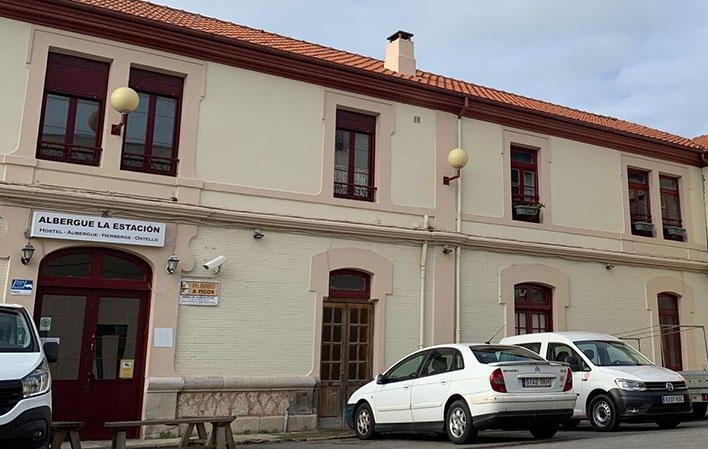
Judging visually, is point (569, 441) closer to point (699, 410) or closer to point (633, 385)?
point (633, 385)

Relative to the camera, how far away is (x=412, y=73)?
17.4 metres

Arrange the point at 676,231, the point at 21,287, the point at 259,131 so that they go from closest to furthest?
the point at 21,287
the point at 259,131
the point at 676,231

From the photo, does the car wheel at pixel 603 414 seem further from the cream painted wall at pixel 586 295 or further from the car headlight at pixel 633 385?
the cream painted wall at pixel 586 295

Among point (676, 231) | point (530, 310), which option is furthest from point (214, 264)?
point (676, 231)

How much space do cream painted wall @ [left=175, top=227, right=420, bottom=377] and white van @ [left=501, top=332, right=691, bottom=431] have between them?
4.59 m

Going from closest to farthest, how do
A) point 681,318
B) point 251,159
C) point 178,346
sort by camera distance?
point 178,346, point 251,159, point 681,318

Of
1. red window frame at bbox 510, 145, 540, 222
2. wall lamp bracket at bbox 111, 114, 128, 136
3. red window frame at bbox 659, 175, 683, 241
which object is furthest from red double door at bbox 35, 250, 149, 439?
red window frame at bbox 659, 175, 683, 241

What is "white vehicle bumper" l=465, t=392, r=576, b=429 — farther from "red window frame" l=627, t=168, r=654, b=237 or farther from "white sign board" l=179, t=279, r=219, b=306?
"red window frame" l=627, t=168, r=654, b=237

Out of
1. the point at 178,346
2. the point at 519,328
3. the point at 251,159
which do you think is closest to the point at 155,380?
the point at 178,346

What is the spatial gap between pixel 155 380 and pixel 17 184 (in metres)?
3.92

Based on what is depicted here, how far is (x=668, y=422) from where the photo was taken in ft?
41.5

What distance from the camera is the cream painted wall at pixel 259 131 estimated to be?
13383 millimetres

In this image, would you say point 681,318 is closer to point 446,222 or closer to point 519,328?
point 519,328

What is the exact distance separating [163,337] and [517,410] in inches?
239
